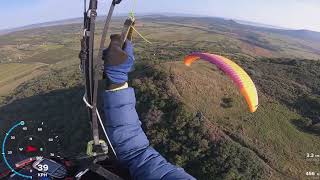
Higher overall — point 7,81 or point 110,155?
point 110,155

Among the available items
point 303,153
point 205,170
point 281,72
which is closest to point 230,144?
point 205,170

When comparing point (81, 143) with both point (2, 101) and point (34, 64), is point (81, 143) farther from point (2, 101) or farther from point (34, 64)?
point (34, 64)

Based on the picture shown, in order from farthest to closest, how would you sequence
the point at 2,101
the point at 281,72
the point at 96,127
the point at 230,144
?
the point at 2,101 < the point at 281,72 < the point at 230,144 < the point at 96,127

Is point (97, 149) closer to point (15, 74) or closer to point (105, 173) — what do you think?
point (105, 173)

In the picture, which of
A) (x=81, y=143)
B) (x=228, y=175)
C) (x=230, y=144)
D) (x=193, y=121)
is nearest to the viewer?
(x=228, y=175)

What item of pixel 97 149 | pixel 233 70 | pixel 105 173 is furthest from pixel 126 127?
pixel 233 70

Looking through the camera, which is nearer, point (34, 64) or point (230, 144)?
point (230, 144)

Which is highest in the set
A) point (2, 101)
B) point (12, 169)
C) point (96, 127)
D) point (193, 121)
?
point (96, 127)

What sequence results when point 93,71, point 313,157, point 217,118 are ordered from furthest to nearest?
point 217,118 < point 313,157 < point 93,71
